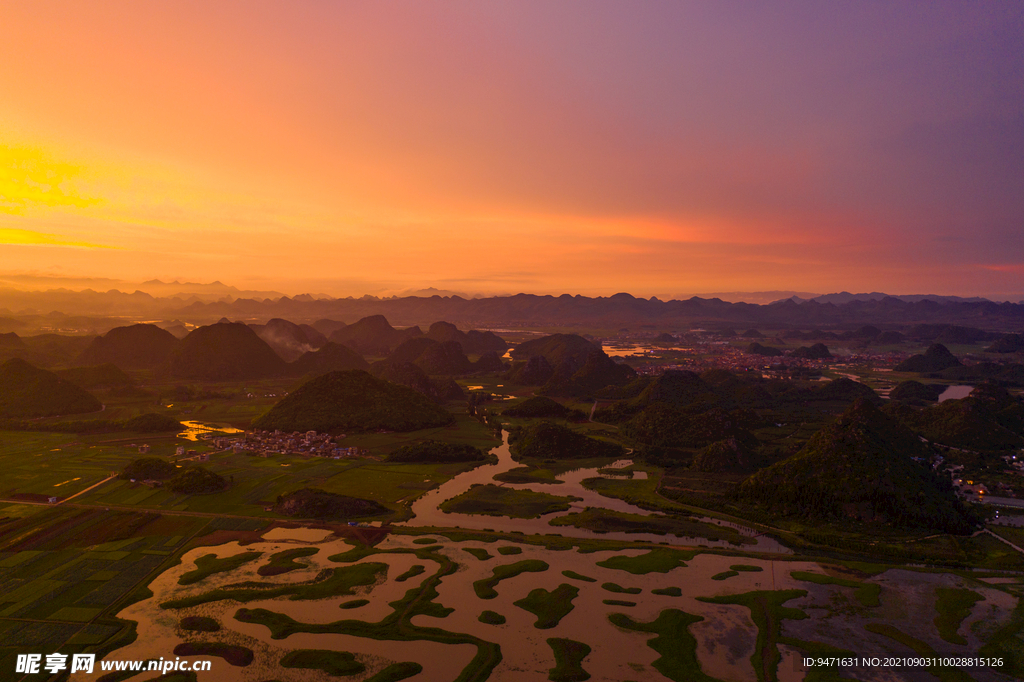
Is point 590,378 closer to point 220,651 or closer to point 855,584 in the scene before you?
point 855,584

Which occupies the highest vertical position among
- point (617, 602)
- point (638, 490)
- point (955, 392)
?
point (955, 392)

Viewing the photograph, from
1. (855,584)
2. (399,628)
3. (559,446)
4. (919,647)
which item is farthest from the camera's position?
(559,446)

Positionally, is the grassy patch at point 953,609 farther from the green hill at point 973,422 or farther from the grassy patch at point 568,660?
the green hill at point 973,422

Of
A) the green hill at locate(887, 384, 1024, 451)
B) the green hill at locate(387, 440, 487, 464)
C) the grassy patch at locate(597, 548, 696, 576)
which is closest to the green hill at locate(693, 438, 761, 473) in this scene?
the grassy patch at locate(597, 548, 696, 576)

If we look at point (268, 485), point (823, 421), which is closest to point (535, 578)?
point (268, 485)

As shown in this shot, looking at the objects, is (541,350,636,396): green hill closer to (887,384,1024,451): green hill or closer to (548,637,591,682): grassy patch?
(887,384,1024,451): green hill

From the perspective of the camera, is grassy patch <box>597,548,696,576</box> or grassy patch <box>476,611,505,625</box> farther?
grassy patch <box>597,548,696,576</box>

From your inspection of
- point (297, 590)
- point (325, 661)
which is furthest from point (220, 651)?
Answer: point (297, 590)

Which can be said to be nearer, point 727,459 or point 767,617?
point 767,617
